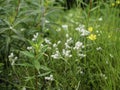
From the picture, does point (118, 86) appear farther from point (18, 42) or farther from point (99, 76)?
point (18, 42)

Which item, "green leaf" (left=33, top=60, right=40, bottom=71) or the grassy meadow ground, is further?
the grassy meadow ground

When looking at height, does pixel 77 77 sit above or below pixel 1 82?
above

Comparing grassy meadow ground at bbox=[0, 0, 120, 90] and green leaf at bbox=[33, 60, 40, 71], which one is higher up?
green leaf at bbox=[33, 60, 40, 71]

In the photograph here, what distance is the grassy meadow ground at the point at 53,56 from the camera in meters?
2.29

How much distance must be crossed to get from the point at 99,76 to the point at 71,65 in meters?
0.22

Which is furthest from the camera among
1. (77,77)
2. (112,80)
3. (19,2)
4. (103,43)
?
(19,2)

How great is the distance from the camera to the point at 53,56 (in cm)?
240

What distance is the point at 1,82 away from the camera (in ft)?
8.96

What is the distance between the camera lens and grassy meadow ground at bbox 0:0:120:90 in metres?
2.29

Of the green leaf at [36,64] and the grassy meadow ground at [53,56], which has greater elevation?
the green leaf at [36,64]

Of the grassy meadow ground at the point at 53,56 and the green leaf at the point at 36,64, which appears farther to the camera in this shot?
the grassy meadow ground at the point at 53,56

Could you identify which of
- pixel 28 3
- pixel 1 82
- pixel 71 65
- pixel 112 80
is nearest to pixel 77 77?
pixel 71 65

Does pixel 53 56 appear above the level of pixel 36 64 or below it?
below

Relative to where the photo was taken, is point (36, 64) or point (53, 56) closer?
point (36, 64)
